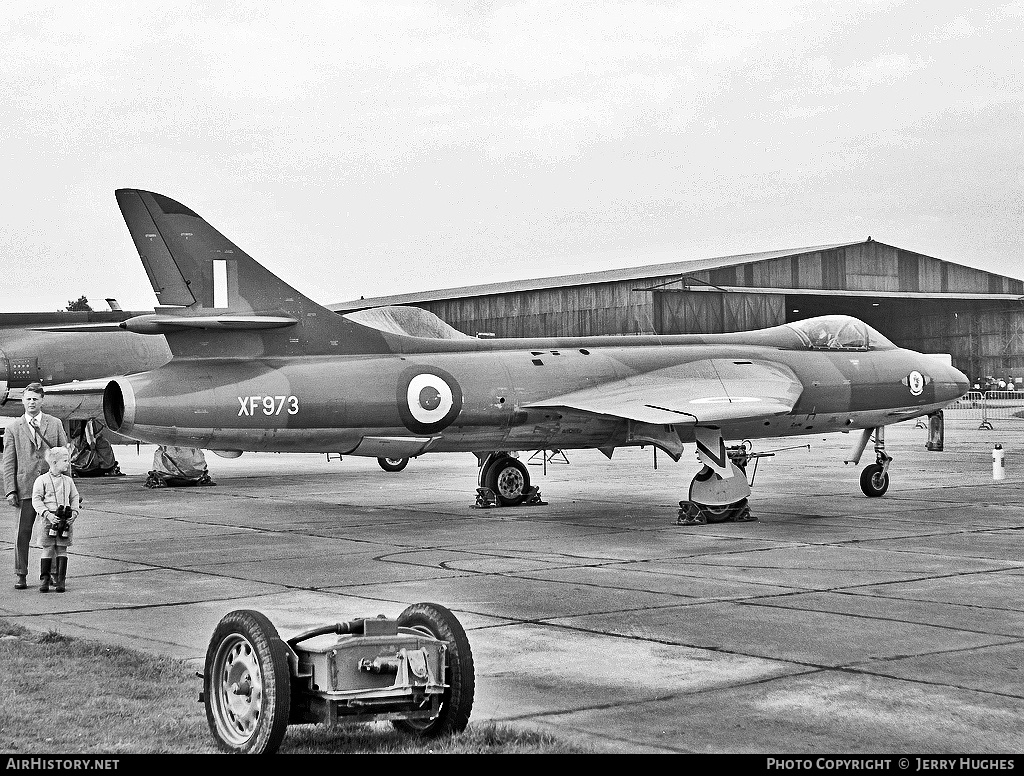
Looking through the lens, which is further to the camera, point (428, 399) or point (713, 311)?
point (713, 311)

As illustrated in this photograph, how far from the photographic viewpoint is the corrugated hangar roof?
187 feet

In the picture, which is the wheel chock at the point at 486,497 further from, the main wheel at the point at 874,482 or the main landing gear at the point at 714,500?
the main wheel at the point at 874,482

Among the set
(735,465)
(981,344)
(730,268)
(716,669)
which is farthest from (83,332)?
(981,344)

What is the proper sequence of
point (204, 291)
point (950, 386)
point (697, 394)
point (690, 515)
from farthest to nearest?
point (950, 386), point (697, 394), point (690, 515), point (204, 291)

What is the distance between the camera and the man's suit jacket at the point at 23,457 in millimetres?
11945

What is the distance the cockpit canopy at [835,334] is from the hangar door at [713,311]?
31226 mm

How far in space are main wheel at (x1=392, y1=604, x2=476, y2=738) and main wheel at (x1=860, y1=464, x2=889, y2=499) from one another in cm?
1638

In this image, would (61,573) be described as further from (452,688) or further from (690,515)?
(690,515)

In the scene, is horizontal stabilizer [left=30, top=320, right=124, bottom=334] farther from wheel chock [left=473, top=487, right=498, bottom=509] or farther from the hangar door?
the hangar door

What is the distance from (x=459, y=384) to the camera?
60.2ft

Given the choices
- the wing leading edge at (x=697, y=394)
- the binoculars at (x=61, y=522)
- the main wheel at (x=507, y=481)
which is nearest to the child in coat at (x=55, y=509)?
the binoculars at (x=61, y=522)

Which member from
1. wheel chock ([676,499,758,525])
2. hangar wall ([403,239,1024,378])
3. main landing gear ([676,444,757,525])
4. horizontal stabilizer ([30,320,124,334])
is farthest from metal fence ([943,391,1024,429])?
horizontal stabilizer ([30,320,124,334])

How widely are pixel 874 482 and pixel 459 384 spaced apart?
822cm

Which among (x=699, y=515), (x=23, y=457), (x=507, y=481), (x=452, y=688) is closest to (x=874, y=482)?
(x=699, y=515)
